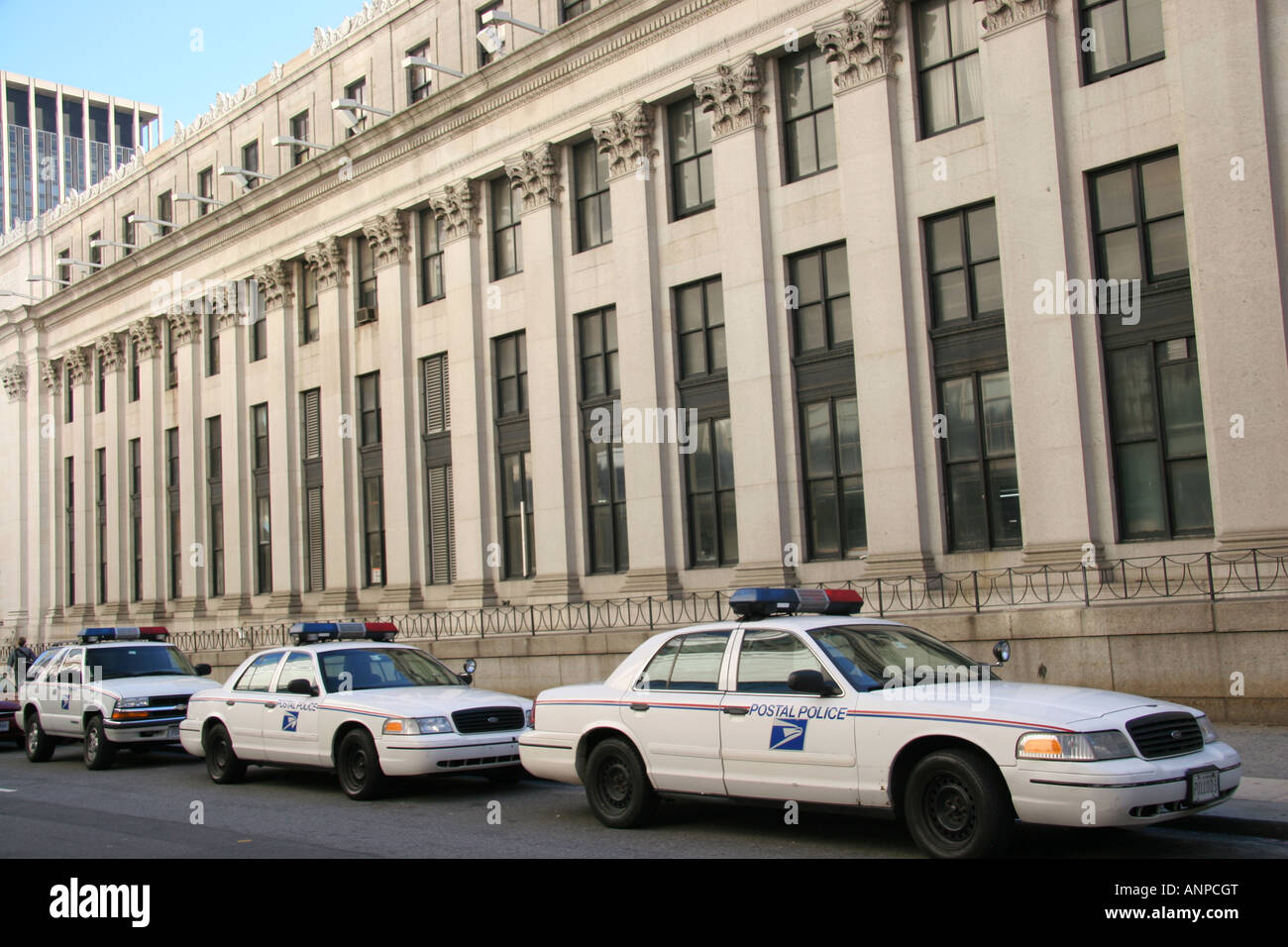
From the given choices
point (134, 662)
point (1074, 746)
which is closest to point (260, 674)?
point (134, 662)

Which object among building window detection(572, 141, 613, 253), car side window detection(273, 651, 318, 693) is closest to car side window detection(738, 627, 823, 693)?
car side window detection(273, 651, 318, 693)

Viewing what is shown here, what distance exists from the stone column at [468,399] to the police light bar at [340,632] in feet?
35.8

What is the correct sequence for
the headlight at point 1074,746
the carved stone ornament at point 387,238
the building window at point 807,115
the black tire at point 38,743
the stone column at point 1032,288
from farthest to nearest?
the carved stone ornament at point 387,238 < the building window at point 807,115 < the black tire at point 38,743 < the stone column at point 1032,288 < the headlight at point 1074,746

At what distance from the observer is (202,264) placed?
37.9 metres

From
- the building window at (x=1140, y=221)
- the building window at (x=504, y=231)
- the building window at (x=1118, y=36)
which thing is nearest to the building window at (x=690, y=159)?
the building window at (x=504, y=231)

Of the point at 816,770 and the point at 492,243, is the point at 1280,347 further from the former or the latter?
the point at 492,243

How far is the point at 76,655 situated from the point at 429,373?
40.6 feet

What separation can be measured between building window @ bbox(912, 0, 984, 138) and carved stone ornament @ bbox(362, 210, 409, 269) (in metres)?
14.4

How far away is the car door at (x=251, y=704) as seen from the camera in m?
14.9

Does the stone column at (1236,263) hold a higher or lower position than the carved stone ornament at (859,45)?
lower

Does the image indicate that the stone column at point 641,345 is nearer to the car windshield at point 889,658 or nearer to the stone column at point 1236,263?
the stone column at point 1236,263

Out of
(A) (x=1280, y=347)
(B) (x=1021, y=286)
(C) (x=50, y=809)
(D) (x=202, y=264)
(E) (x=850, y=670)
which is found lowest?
(C) (x=50, y=809)

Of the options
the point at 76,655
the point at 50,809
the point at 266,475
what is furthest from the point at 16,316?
the point at 50,809

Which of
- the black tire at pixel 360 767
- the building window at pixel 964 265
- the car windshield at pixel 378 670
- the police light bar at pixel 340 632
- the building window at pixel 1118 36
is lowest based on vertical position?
the black tire at pixel 360 767
